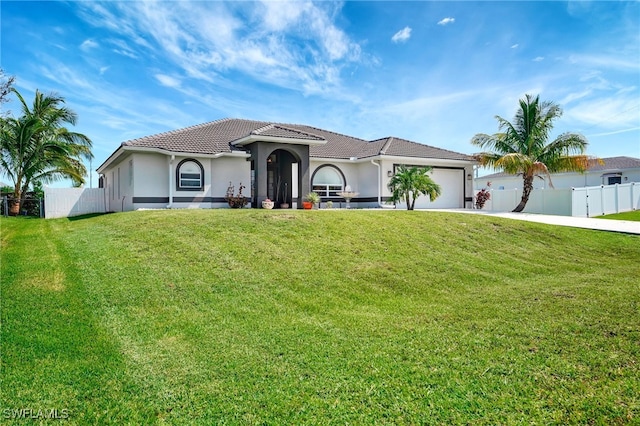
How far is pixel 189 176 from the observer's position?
1873 centimetres

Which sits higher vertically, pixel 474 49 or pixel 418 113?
pixel 474 49

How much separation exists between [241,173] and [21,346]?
16.0 meters

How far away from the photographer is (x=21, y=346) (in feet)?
14.7

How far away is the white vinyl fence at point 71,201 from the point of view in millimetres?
20714

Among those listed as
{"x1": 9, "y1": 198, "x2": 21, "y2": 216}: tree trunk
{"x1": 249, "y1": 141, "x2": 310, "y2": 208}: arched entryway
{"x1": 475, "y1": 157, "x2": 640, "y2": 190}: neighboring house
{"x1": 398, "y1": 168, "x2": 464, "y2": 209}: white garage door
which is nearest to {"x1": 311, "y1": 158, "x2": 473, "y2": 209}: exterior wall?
{"x1": 398, "y1": 168, "x2": 464, "y2": 209}: white garage door

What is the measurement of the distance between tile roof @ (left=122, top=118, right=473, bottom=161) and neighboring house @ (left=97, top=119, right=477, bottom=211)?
5 cm

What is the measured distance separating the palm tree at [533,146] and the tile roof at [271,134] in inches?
116

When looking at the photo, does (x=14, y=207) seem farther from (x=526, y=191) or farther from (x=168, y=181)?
(x=526, y=191)

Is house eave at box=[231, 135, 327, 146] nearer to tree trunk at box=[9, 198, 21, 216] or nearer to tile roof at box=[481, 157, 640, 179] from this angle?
tree trunk at box=[9, 198, 21, 216]

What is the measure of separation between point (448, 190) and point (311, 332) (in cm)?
2259

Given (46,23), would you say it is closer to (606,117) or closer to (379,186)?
(379,186)

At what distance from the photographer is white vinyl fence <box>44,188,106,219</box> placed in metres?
20.7

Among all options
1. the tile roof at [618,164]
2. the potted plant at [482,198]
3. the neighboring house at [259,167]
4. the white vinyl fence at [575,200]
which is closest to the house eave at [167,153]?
the neighboring house at [259,167]

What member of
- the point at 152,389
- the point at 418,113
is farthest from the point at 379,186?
the point at 152,389
